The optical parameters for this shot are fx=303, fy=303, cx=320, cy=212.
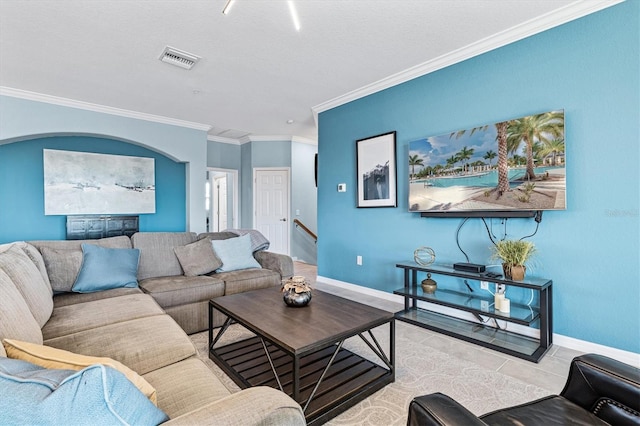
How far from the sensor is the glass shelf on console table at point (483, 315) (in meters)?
2.30

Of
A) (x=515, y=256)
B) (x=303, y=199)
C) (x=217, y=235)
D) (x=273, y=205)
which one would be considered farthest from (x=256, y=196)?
(x=515, y=256)

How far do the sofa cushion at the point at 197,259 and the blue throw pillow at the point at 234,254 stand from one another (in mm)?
61

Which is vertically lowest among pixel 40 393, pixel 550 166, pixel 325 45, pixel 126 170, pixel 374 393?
pixel 374 393

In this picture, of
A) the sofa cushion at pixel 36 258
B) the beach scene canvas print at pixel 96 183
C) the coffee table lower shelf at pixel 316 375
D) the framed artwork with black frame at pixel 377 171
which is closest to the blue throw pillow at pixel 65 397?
the coffee table lower shelf at pixel 316 375

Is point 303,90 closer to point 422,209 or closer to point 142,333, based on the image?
point 422,209

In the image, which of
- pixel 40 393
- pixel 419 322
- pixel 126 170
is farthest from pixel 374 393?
pixel 126 170

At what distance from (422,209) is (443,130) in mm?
842

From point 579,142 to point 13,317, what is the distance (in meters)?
3.57

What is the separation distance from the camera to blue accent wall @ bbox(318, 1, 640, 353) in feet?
7.01

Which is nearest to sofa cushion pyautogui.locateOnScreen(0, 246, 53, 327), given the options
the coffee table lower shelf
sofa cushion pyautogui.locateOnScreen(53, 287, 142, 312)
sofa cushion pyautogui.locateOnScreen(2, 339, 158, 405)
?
sofa cushion pyautogui.locateOnScreen(53, 287, 142, 312)

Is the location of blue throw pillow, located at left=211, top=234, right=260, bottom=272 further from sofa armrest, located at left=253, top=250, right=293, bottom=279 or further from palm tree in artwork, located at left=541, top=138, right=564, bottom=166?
palm tree in artwork, located at left=541, top=138, right=564, bottom=166

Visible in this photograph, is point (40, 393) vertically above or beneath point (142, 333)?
above

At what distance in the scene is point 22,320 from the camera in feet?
4.32

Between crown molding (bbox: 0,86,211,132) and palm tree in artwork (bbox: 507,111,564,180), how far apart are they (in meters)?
4.78
